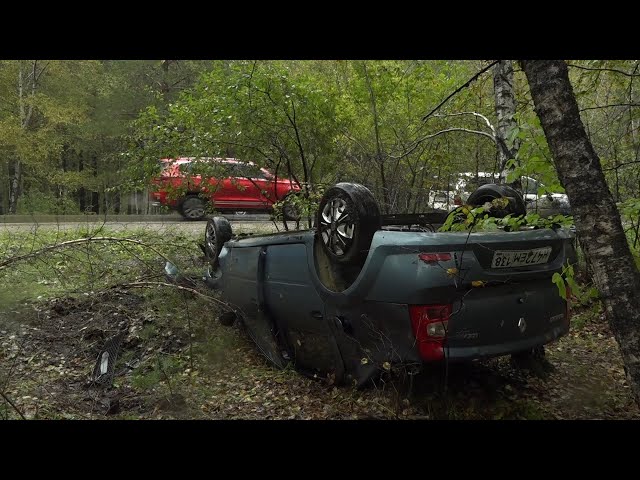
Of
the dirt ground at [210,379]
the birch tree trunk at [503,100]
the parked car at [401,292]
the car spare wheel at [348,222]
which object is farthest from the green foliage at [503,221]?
the birch tree trunk at [503,100]

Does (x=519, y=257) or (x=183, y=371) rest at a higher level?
(x=519, y=257)

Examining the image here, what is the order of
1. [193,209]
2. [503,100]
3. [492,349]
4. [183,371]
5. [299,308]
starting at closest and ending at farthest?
1. [492,349]
2. [299,308]
3. [183,371]
4. [503,100]
5. [193,209]

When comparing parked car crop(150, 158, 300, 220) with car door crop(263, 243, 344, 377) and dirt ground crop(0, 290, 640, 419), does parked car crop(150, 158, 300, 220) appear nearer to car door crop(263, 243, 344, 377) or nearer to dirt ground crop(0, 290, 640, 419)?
dirt ground crop(0, 290, 640, 419)

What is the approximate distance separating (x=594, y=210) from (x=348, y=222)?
1.58 metres

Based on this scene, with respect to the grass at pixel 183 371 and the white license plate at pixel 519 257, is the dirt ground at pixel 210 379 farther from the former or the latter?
the white license plate at pixel 519 257

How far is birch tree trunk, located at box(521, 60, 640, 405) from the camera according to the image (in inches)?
98.1

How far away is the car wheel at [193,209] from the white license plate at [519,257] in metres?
11.2

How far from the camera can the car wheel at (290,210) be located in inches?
326

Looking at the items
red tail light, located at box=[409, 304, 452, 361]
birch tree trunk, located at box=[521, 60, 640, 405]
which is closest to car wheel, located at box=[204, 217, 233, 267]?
red tail light, located at box=[409, 304, 452, 361]

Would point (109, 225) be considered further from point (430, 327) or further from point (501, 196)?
point (430, 327)

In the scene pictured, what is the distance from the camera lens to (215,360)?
17.2ft

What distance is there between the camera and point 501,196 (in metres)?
4.45

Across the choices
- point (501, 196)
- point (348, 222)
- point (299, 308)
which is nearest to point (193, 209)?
point (299, 308)

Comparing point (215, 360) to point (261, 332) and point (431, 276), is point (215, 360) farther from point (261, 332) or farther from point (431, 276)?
point (431, 276)
